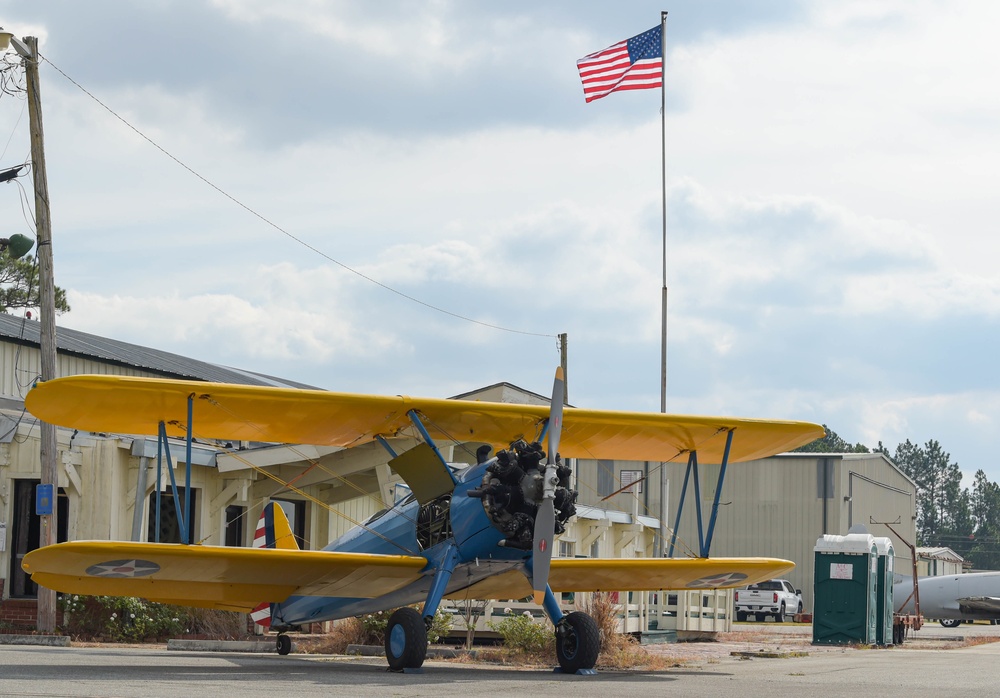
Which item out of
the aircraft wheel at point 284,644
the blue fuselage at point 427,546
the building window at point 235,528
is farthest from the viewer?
the building window at point 235,528

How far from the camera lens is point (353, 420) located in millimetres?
13930

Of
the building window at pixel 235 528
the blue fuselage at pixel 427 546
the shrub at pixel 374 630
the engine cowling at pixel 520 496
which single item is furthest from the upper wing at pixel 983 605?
the engine cowling at pixel 520 496

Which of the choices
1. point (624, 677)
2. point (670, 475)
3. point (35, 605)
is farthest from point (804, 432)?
point (670, 475)

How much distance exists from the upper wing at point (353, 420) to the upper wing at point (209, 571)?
152 centimetres

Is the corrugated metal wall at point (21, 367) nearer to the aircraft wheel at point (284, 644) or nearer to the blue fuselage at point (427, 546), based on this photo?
the aircraft wheel at point (284, 644)

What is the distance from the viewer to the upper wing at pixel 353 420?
12.6 metres

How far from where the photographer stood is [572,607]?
19.0 metres

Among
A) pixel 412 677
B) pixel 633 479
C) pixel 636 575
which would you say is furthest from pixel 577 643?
pixel 633 479

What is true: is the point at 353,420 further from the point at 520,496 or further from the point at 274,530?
the point at 274,530

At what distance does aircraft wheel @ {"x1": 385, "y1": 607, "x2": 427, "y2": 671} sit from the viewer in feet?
40.4

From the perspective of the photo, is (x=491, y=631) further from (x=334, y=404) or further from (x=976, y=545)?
(x=976, y=545)

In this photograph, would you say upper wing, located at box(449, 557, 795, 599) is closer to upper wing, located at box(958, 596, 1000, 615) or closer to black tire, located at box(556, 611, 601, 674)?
black tire, located at box(556, 611, 601, 674)

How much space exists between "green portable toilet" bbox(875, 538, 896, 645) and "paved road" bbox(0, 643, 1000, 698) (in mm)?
7901

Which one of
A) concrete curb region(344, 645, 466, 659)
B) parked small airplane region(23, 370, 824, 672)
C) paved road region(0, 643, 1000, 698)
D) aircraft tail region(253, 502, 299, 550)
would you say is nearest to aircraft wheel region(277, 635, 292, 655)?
paved road region(0, 643, 1000, 698)
